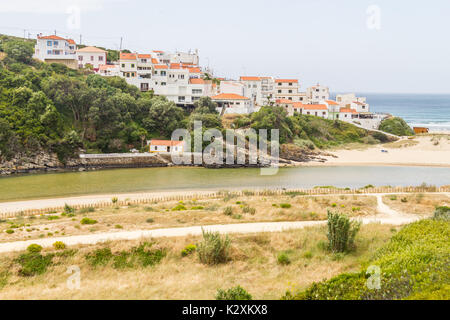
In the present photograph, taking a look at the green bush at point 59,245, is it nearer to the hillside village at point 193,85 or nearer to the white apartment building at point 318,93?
the hillside village at point 193,85

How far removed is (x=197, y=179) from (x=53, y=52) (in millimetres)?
45197

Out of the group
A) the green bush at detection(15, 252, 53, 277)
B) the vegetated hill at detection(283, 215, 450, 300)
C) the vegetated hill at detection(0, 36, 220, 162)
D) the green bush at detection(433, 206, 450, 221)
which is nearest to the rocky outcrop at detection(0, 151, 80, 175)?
the vegetated hill at detection(0, 36, 220, 162)

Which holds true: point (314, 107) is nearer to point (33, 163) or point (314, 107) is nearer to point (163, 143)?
point (163, 143)

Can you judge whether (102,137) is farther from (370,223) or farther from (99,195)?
(370,223)

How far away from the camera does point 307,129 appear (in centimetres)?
6206

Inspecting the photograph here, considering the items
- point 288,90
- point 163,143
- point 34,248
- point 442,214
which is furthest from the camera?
point 288,90

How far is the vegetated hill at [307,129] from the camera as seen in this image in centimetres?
5547

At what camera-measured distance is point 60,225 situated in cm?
1847

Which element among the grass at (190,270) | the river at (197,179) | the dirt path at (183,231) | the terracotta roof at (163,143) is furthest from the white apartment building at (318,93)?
the grass at (190,270)

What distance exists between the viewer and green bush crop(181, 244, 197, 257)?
14625 millimetres

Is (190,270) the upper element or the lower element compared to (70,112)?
lower

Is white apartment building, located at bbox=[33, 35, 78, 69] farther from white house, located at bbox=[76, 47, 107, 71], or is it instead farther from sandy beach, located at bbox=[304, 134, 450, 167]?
sandy beach, located at bbox=[304, 134, 450, 167]

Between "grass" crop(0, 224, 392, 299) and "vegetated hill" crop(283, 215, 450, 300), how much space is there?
1.54 m

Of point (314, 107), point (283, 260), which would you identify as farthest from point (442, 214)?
point (314, 107)
